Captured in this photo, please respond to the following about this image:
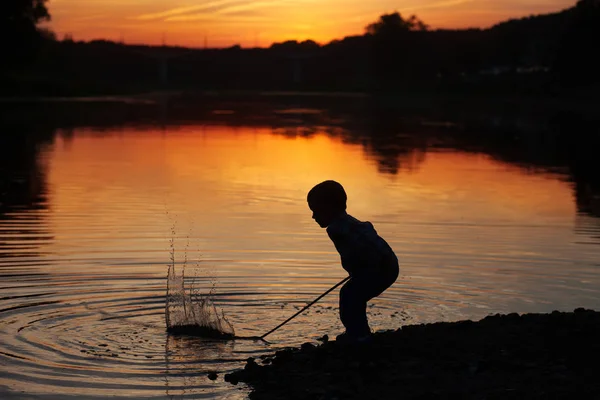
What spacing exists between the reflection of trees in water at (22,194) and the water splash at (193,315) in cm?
342

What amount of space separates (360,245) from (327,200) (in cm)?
46

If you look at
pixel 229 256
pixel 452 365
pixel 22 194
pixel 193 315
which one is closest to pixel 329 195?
pixel 452 365

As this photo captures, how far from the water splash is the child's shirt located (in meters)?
2.09

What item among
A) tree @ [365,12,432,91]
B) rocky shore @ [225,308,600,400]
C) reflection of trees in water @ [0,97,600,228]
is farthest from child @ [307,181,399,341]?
tree @ [365,12,432,91]

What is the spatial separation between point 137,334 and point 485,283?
15.4ft

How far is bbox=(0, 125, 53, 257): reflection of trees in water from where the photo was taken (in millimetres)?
15960

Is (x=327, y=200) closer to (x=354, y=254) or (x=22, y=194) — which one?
(x=354, y=254)

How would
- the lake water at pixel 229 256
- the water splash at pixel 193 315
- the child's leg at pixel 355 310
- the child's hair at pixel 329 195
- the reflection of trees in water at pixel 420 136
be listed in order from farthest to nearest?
the reflection of trees in water at pixel 420 136, the water splash at pixel 193 315, the lake water at pixel 229 256, the child's leg at pixel 355 310, the child's hair at pixel 329 195

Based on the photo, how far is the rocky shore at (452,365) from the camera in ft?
25.6

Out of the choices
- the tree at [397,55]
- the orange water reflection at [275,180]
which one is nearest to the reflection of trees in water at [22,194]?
the orange water reflection at [275,180]

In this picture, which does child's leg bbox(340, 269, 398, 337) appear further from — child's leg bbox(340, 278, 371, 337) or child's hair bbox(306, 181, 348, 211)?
child's hair bbox(306, 181, 348, 211)

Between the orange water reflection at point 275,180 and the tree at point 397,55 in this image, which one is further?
the tree at point 397,55

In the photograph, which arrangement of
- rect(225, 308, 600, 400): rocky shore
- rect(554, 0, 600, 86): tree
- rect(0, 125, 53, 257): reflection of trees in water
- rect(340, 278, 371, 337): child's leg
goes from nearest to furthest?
rect(225, 308, 600, 400): rocky shore
rect(340, 278, 371, 337): child's leg
rect(0, 125, 53, 257): reflection of trees in water
rect(554, 0, 600, 86): tree

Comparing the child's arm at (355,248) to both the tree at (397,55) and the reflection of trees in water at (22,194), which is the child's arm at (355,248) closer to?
the reflection of trees in water at (22,194)
